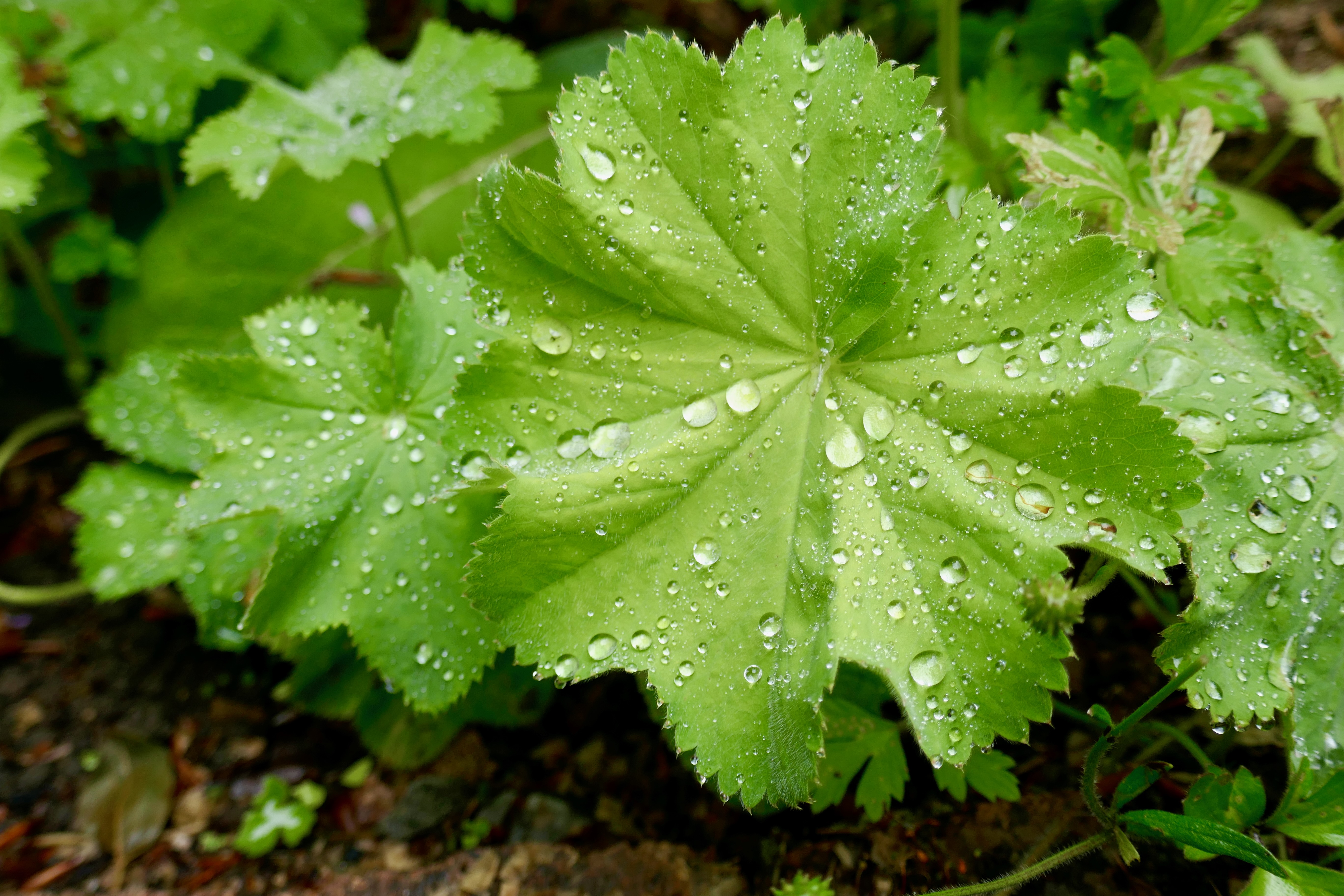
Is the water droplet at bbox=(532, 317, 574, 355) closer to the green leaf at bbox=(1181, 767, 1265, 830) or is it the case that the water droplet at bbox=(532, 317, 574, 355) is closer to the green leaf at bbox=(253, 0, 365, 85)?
the green leaf at bbox=(1181, 767, 1265, 830)

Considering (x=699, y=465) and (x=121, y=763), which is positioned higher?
(x=699, y=465)

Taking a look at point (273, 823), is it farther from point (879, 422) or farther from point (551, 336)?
point (879, 422)

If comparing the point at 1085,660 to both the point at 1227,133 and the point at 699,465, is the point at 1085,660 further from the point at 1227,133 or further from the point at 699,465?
the point at 1227,133

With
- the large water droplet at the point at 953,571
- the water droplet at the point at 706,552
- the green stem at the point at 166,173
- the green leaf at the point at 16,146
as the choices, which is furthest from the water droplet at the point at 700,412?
the green stem at the point at 166,173

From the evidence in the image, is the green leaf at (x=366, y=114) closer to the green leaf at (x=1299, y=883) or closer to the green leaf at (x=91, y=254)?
the green leaf at (x=91, y=254)

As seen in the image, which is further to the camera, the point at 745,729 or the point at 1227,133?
the point at 1227,133

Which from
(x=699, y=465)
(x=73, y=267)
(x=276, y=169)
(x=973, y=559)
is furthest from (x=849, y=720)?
(x=73, y=267)

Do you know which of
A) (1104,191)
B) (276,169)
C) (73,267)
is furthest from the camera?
(73,267)

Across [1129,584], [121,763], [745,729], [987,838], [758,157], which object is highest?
[758,157]
